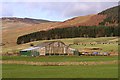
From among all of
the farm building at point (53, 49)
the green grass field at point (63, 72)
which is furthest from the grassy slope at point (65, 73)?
the farm building at point (53, 49)

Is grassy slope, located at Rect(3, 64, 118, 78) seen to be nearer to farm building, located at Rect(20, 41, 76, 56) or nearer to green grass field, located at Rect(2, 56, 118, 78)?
green grass field, located at Rect(2, 56, 118, 78)

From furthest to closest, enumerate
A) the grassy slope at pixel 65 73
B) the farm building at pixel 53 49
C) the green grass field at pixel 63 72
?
the farm building at pixel 53 49 < the green grass field at pixel 63 72 < the grassy slope at pixel 65 73

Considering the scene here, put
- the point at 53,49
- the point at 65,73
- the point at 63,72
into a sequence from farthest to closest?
the point at 53,49, the point at 63,72, the point at 65,73

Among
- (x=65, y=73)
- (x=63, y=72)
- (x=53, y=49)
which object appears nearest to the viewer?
(x=65, y=73)

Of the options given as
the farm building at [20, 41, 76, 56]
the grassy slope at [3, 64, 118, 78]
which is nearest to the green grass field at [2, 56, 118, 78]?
the grassy slope at [3, 64, 118, 78]

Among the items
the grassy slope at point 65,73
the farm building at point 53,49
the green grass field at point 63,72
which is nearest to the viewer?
the grassy slope at point 65,73

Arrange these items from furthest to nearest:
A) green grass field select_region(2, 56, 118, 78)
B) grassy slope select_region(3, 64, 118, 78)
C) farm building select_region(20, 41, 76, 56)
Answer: farm building select_region(20, 41, 76, 56), green grass field select_region(2, 56, 118, 78), grassy slope select_region(3, 64, 118, 78)

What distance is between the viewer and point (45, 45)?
125 m

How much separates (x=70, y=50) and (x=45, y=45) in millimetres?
8972

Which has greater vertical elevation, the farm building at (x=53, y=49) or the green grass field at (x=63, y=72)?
the farm building at (x=53, y=49)

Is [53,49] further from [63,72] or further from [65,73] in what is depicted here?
[65,73]

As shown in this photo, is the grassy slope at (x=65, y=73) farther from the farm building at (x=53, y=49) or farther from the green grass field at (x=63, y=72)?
the farm building at (x=53, y=49)

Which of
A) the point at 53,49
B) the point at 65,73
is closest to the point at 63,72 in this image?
the point at 65,73

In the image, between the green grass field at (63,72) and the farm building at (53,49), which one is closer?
the green grass field at (63,72)
